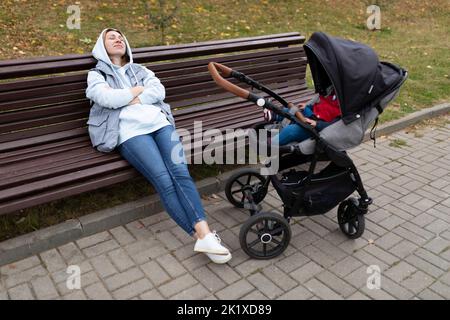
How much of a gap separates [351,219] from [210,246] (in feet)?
3.76

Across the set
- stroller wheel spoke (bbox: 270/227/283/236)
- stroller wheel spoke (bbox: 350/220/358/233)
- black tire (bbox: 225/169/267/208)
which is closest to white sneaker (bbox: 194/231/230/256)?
stroller wheel spoke (bbox: 270/227/283/236)

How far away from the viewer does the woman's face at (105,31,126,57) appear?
11.9 feet

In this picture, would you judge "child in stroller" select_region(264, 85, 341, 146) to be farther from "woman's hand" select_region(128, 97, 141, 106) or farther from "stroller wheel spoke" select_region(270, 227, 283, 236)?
"woman's hand" select_region(128, 97, 141, 106)

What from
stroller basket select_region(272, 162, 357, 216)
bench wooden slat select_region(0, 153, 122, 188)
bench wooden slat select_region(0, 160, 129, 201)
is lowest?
stroller basket select_region(272, 162, 357, 216)

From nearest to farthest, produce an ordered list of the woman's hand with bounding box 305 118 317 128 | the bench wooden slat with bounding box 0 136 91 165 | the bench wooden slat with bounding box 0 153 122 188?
the bench wooden slat with bounding box 0 153 122 188 < the woman's hand with bounding box 305 118 317 128 < the bench wooden slat with bounding box 0 136 91 165

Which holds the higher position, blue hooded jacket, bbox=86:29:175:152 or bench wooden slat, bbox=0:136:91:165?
blue hooded jacket, bbox=86:29:175:152

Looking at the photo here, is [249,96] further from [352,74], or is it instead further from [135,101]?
[135,101]

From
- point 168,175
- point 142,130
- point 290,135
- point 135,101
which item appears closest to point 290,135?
point 290,135

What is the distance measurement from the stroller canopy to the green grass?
5.37ft

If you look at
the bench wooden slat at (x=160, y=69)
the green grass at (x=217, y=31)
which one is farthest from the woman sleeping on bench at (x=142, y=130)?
the green grass at (x=217, y=31)

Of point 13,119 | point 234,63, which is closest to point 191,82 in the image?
point 234,63

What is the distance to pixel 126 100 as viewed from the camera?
3.42m
